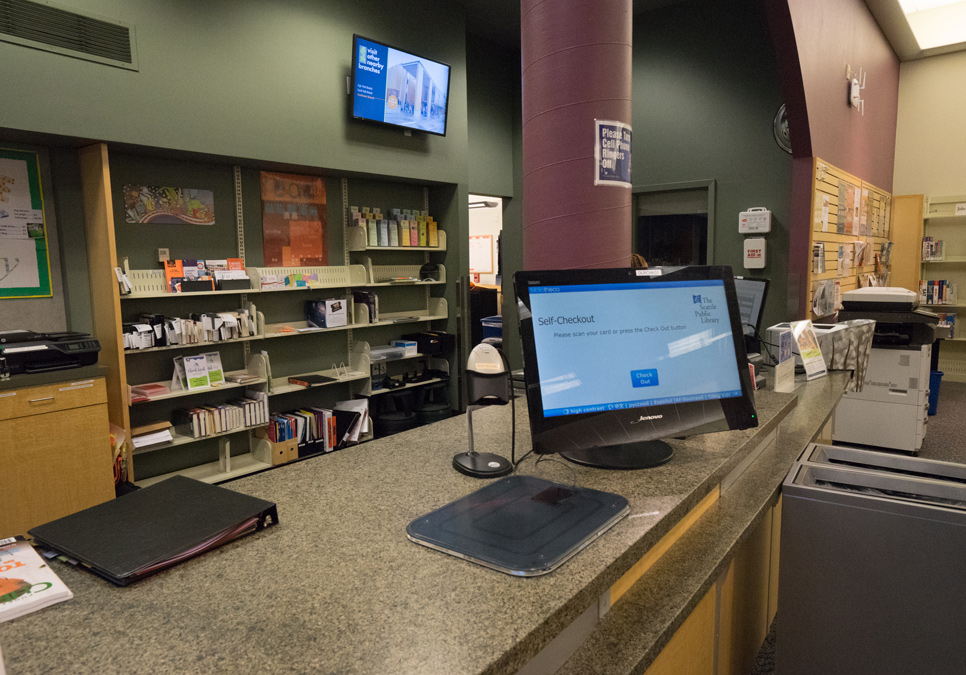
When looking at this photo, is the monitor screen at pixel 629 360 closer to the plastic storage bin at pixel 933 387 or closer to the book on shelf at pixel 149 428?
the book on shelf at pixel 149 428

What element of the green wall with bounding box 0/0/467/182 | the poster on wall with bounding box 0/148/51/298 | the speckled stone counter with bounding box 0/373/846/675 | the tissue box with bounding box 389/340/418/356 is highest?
Answer: the green wall with bounding box 0/0/467/182

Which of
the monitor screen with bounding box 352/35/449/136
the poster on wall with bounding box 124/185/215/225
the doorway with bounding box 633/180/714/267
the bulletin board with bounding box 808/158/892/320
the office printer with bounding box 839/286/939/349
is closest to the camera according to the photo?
the poster on wall with bounding box 124/185/215/225

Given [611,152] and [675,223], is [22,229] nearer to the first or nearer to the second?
[611,152]

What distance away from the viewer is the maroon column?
2199 mm

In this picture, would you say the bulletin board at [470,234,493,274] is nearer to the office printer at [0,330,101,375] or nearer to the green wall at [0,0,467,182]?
the green wall at [0,0,467,182]

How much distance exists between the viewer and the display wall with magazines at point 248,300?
3625 mm

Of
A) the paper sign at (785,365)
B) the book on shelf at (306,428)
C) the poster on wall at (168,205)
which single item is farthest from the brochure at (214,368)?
the paper sign at (785,365)

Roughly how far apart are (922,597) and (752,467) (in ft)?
1.69

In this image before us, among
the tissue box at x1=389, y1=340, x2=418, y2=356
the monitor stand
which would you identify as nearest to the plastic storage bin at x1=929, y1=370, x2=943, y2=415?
the tissue box at x1=389, y1=340, x2=418, y2=356

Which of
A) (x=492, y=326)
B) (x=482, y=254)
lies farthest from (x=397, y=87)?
(x=482, y=254)

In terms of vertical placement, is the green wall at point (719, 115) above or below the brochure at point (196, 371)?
above

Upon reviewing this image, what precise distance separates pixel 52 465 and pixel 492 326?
5046 millimetres

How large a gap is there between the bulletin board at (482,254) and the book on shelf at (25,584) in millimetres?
8921

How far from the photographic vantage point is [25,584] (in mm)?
862
